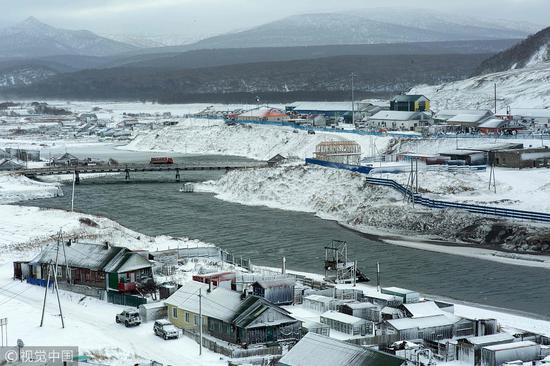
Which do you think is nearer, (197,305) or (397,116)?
(197,305)

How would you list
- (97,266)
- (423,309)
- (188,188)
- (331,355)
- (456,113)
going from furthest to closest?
1. (456,113)
2. (188,188)
3. (97,266)
4. (423,309)
5. (331,355)

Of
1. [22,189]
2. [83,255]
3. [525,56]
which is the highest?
[525,56]

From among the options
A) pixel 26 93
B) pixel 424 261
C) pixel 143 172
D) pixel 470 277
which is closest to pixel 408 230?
pixel 424 261

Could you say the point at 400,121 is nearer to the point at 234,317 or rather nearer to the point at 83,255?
the point at 83,255

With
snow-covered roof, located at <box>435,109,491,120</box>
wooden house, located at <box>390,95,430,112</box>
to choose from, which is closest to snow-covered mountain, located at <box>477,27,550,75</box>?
wooden house, located at <box>390,95,430,112</box>

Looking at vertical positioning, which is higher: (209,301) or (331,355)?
(331,355)

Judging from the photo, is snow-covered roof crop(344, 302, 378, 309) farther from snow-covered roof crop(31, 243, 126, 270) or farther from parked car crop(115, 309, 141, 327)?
snow-covered roof crop(31, 243, 126, 270)

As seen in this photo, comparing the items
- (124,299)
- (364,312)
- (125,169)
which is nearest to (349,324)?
(364,312)
